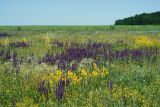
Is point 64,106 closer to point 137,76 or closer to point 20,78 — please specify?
point 20,78

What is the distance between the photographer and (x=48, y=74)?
358 inches

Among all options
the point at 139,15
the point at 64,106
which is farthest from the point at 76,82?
the point at 139,15

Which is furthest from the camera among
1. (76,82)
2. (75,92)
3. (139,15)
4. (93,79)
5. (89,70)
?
(139,15)

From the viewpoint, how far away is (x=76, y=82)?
8648 millimetres

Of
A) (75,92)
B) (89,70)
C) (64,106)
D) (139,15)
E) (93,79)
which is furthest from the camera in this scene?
(139,15)

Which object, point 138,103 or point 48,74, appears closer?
point 138,103

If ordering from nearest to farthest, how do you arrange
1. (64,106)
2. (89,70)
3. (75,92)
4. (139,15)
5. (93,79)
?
(64,106) < (75,92) < (93,79) < (89,70) < (139,15)

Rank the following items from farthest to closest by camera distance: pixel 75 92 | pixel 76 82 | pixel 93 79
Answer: pixel 93 79
pixel 76 82
pixel 75 92

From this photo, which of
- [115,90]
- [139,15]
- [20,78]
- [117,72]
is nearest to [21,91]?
[20,78]

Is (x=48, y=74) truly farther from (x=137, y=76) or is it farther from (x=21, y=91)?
(x=137, y=76)

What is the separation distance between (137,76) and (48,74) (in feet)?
7.36

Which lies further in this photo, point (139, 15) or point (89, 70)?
point (139, 15)

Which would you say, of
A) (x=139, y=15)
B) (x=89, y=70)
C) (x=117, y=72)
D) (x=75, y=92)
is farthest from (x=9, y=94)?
(x=139, y=15)

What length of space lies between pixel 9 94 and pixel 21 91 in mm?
339
